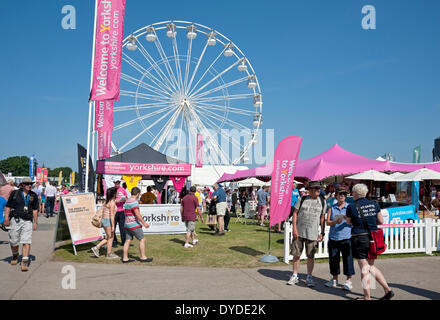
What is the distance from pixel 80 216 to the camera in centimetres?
845

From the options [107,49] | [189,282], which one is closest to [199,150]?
[107,49]

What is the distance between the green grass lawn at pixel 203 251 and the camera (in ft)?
24.0

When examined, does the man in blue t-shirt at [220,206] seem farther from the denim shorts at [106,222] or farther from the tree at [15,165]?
the tree at [15,165]

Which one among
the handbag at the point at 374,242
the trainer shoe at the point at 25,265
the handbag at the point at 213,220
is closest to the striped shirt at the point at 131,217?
the trainer shoe at the point at 25,265

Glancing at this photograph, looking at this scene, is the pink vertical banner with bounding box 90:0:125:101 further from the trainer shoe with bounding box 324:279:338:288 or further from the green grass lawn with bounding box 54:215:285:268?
the trainer shoe with bounding box 324:279:338:288

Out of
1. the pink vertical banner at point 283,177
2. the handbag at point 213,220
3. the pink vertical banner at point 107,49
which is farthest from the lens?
the handbag at point 213,220

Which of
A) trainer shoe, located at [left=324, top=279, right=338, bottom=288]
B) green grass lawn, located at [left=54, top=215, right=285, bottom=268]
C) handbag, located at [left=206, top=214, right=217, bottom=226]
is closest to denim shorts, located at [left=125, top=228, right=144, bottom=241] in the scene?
green grass lawn, located at [left=54, top=215, right=285, bottom=268]

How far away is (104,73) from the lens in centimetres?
1022

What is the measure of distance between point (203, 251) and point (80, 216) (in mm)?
2836

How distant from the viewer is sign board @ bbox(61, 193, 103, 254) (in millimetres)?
8188

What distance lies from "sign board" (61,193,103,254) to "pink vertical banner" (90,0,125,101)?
9.72ft

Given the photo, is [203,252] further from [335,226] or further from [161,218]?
[335,226]
